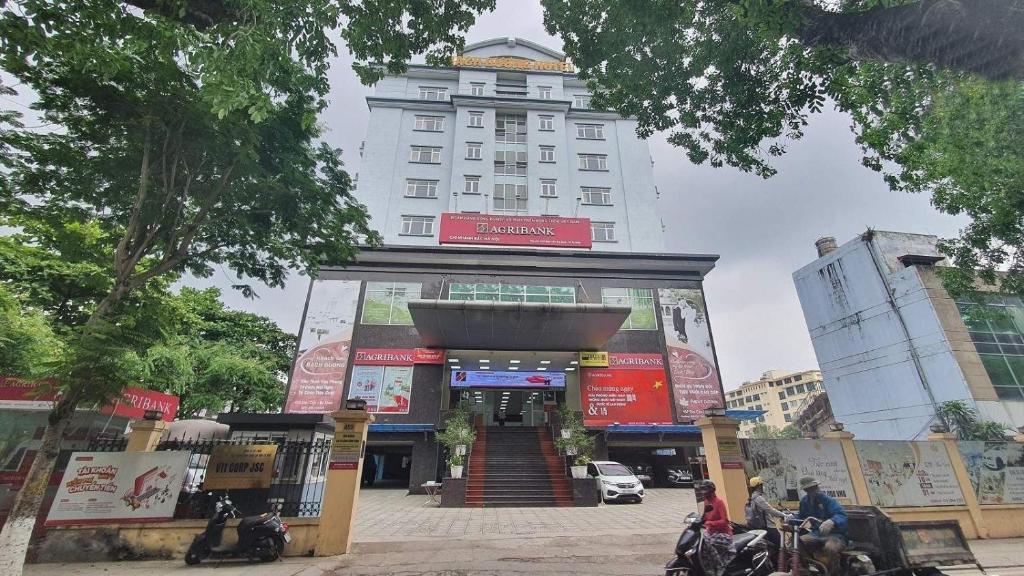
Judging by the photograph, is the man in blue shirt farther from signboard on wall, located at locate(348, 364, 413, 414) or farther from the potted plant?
signboard on wall, located at locate(348, 364, 413, 414)

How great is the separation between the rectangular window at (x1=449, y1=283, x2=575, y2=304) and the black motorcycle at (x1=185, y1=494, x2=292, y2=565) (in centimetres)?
1447

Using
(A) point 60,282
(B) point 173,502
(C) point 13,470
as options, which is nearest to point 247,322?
(A) point 60,282

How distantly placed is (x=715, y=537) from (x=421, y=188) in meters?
23.6


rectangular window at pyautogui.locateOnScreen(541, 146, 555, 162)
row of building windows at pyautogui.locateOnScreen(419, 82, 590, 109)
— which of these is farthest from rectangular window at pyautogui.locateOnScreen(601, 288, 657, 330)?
row of building windows at pyautogui.locateOnScreen(419, 82, 590, 109)

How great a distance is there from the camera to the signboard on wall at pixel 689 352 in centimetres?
1861

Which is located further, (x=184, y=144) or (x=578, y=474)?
(x=578, y=474)

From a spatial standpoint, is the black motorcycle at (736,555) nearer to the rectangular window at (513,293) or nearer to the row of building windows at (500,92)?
the rectangular window at (513,293)

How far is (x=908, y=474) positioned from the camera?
26.9ft

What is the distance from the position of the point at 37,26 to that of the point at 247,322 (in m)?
26.1

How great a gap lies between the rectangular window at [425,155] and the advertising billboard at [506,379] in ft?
47.8

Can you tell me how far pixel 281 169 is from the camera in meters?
7.47

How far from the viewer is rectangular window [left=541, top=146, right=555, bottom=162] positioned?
26188mm

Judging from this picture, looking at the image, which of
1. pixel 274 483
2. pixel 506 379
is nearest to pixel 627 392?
pixel 506 379

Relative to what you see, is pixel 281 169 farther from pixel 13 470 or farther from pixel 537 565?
pixel 537 565
